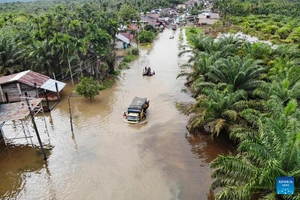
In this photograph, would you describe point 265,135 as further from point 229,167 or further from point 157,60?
point 157,60

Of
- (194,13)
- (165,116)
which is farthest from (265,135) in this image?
(194,13)

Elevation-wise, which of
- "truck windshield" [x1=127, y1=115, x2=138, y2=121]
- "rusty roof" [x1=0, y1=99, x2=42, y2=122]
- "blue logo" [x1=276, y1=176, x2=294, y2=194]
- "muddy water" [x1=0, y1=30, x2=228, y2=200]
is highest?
"blue logo" [x1=276, y1=176, x2=294, y2=194]

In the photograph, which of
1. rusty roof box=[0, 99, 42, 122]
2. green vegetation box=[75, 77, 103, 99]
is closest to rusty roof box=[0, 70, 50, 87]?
green vegetation box=[75, 77, 103, 99]

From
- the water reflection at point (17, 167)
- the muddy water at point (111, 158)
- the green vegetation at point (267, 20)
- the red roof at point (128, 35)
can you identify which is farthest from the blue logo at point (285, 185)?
the red roof at point (128, 35)

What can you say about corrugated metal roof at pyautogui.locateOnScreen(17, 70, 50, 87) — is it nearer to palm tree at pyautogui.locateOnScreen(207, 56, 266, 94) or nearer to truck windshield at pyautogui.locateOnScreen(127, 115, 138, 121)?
truck windshield at pyautogui.locateOnScreen(127, 115, 138, 121)

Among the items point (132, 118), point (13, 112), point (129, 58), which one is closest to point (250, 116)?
point (132, 118)

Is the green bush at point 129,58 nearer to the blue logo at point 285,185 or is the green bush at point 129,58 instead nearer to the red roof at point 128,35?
the red roof at point 128,35
